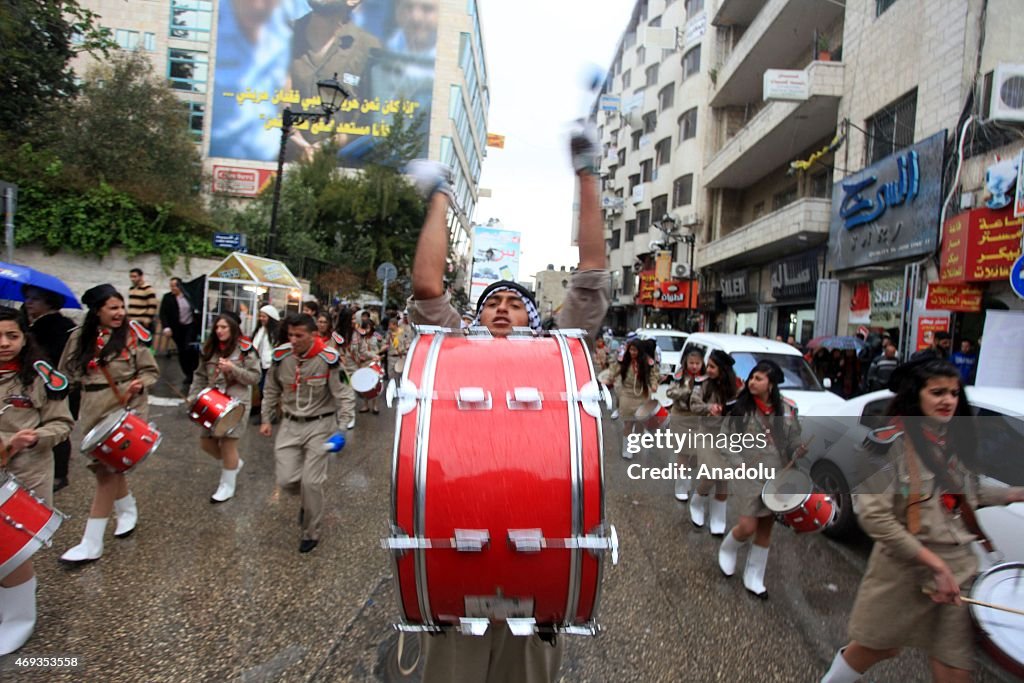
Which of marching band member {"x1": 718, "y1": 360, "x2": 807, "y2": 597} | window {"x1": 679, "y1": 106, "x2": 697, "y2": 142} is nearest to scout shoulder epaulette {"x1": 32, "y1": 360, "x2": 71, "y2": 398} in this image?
marching band member {"x1": 718, "y1": 360, "x2": 807, "y2": 597}

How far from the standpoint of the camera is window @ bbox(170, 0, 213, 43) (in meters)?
43.7

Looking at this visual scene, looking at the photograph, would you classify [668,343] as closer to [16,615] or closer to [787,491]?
[787,491]

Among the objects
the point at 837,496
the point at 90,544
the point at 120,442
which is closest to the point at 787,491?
the point at 837,496

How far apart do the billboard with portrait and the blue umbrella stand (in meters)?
39.3

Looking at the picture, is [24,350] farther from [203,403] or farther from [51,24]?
[51,24]

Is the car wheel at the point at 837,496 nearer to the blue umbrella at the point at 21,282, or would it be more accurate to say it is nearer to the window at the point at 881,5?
the blue umbrella at the point at 21,282

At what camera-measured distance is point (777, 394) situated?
4.25 meters

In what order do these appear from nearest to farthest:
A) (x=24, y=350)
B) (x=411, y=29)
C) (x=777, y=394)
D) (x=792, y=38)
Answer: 1. (x=24, y=350)
2. (x=777, y=394)
3. (x=792, y=38)
4. (x=411, y=29)

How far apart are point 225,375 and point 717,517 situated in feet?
14.7

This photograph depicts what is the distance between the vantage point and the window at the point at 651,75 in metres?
35.3

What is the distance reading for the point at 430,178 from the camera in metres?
2.42

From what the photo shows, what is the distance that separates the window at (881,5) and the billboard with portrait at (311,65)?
3298 cm

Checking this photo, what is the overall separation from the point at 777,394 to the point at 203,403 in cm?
441

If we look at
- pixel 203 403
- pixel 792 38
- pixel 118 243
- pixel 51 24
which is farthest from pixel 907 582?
pixel 792 38
